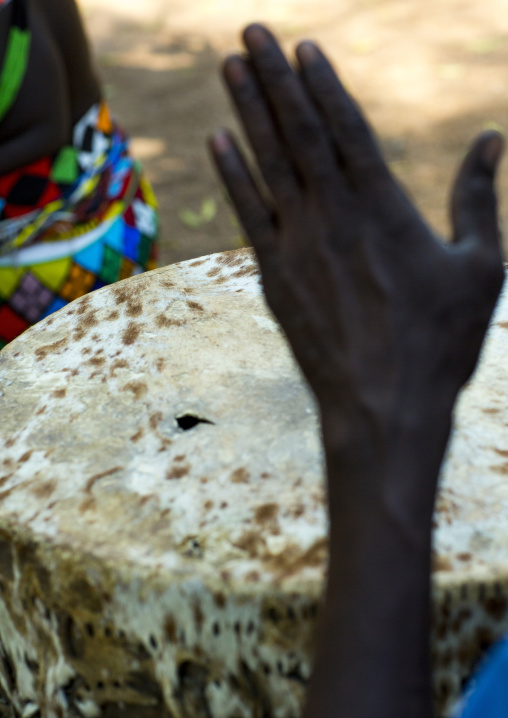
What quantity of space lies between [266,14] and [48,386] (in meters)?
4.45

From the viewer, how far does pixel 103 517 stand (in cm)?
80

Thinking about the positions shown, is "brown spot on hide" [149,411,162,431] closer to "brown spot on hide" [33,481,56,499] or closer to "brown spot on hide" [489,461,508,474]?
"brown spot on hide" [33,481,56,499]

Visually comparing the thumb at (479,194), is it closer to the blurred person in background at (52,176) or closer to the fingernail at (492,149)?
the fingernail at (492,149)

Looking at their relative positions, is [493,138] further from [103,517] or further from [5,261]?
[5,261]

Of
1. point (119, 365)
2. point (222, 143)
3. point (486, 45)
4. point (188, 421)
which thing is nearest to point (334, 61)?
point (486, 45)

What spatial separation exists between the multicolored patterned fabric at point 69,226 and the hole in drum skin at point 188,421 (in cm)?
99

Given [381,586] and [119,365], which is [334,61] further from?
[381,586]

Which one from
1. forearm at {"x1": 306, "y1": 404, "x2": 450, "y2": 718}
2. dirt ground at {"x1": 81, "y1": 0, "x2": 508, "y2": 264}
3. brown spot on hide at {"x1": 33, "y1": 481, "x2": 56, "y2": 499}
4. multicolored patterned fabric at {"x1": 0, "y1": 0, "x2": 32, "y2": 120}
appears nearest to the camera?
forearm at {"x1": 306, "y1": 404, "x2": 450, "y2": 718}

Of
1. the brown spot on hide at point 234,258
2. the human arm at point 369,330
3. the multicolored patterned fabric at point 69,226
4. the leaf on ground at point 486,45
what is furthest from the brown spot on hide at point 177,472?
the leaf on ground at point 486,45

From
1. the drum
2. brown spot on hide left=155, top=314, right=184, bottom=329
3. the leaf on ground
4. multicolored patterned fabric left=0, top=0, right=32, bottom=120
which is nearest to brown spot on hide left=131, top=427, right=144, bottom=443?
the drum

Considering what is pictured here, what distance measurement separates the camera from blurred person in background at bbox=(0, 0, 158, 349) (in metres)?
1.74

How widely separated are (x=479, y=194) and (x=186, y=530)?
1.41ft

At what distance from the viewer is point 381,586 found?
0.59 m

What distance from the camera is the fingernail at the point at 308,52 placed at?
2.00 ft
